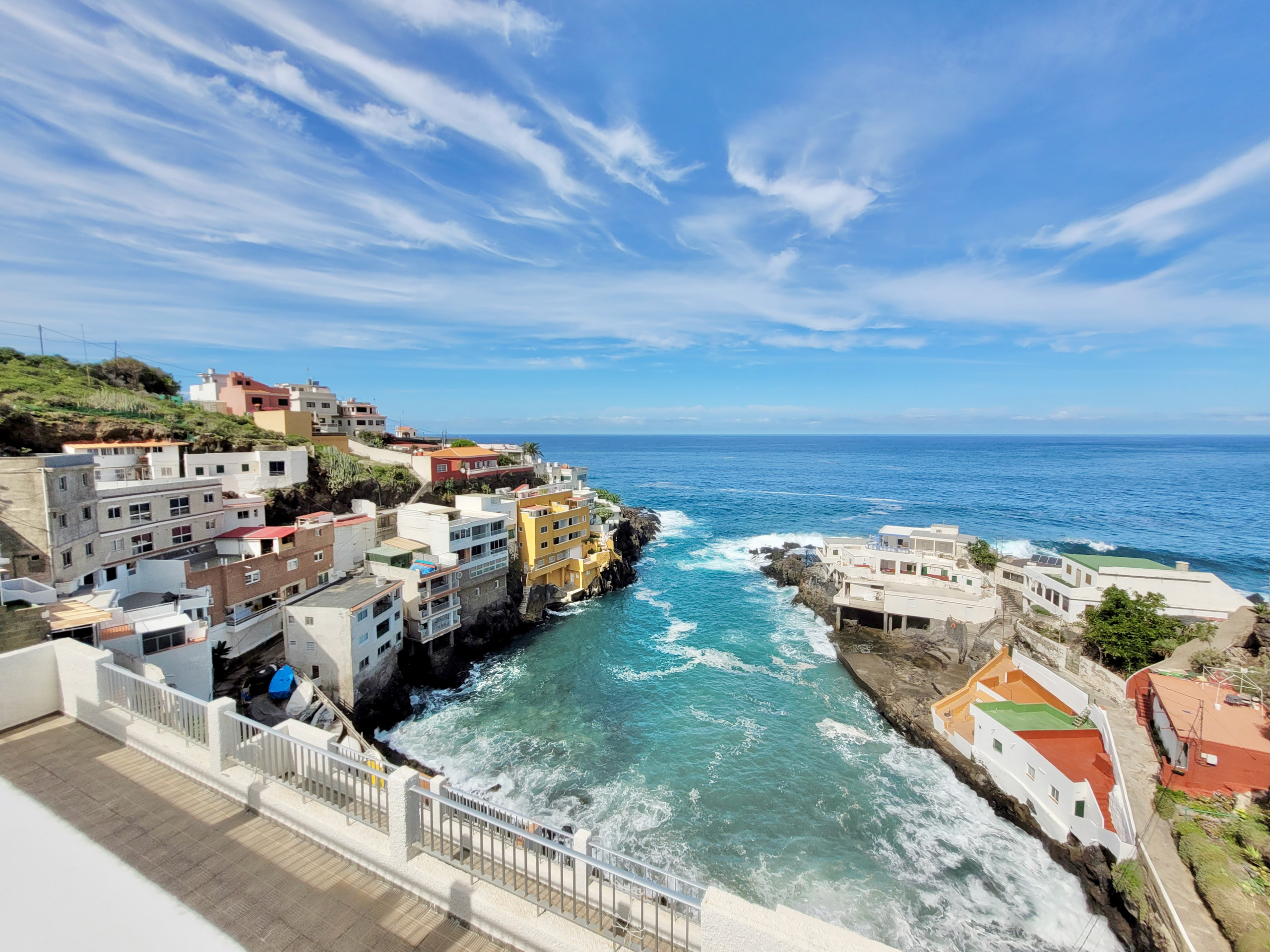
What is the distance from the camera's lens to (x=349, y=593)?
2348 cm

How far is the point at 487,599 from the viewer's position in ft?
100

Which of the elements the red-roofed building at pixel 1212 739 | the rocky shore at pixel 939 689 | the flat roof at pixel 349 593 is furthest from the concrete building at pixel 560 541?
the red-roofed building at pixel 1212 739

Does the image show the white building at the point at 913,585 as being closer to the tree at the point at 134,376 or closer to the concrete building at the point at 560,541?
the concrete building at the point at 560,541

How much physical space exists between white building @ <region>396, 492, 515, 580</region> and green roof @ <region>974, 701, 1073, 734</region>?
2458 centimetres

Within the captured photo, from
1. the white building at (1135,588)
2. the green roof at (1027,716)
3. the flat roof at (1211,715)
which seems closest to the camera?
the flat roof at (1211,715)

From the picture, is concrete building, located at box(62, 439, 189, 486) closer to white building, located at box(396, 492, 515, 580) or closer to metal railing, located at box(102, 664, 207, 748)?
white building, located at box(396, 492, 515, 580)

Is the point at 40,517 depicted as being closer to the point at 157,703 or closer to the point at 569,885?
the point at 157,703

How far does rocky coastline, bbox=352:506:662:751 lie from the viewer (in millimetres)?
21922

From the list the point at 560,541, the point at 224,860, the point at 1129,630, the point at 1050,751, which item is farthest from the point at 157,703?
the point at 1129,630

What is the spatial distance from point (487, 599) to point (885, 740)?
71.1ft

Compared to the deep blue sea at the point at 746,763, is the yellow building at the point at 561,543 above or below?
above

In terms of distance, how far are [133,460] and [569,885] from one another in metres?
32.3

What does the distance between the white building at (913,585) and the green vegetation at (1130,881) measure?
17.9 m

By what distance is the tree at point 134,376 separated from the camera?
40.0 metres
